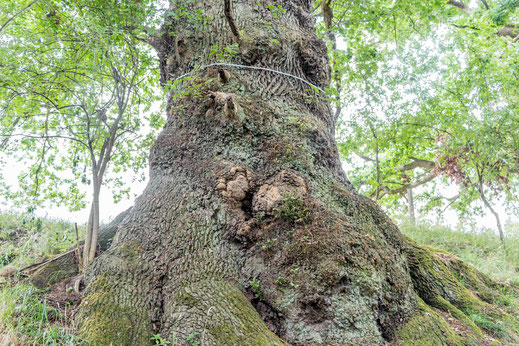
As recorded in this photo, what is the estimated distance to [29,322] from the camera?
2.15 meters

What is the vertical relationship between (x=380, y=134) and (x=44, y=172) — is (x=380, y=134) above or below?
above

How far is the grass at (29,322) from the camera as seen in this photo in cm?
195

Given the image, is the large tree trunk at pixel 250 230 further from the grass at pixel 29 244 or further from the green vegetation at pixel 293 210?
the grass at pixel 29 244

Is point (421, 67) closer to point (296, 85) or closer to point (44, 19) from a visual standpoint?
point (296, 85)

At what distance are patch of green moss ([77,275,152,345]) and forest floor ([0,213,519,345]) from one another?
0.32 feet

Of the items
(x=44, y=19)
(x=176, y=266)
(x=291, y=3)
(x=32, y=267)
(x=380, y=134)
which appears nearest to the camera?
(x=176, y=266)

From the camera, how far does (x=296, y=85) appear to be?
3633 millimetres

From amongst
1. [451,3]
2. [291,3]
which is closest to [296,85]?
[291,3]

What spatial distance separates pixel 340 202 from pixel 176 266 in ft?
5.47

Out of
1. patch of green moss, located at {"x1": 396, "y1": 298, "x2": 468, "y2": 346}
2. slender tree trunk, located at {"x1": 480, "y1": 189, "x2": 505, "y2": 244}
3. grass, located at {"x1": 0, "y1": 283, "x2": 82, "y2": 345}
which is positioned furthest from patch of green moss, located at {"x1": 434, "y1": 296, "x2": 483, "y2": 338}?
slender tree trunk, located at {"x1": 480, "y1": 189, "x2": 505, "y2": 244}

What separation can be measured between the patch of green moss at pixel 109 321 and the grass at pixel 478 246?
210 inches

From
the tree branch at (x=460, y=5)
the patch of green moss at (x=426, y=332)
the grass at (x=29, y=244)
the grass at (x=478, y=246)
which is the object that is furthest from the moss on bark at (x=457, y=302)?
the tree branch at (x=460, y=5)

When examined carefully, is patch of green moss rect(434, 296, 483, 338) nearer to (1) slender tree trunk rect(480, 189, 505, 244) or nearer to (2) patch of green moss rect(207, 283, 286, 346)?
(2) patch of green moss rect(207, 283, 286, 346)

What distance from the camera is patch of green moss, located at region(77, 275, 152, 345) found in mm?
2064
